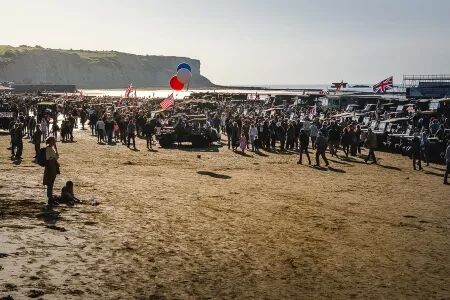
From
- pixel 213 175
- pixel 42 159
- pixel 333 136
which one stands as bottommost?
pixel 213 175

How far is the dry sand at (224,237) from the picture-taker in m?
7.25

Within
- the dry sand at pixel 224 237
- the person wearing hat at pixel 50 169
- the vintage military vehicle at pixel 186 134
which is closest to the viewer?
the dry sand at pixel 224 237

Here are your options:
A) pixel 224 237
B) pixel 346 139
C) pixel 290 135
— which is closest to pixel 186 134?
pixel 290 135

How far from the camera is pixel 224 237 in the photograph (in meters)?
9.86

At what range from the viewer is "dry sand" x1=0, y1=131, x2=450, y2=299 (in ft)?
23.8

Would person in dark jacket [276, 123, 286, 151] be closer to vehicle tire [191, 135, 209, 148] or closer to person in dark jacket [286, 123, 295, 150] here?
person in dark jacket [286, 123, 295, 150]

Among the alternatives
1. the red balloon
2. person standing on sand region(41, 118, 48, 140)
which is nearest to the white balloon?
the red balloon

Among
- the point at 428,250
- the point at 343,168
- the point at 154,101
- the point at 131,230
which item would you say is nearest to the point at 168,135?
the point at 343,168

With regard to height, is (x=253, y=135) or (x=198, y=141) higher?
(x=253, y=135)

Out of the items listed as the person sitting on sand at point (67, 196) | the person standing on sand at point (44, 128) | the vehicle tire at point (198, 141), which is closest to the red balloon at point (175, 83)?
the vehicle tire at point (198, 141)

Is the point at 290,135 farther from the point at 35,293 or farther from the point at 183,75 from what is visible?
the point at 35,293

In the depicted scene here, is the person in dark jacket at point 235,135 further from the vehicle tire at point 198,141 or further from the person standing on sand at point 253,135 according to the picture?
the vehicle tire at point 198,141

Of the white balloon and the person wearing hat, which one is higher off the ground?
the white balloon

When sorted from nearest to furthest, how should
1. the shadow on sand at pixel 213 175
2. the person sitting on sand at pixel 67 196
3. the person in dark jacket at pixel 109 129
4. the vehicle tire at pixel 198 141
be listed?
the person sitting on sand at pixel 67 196, the shadow on sand at pixel 213 175, the vehicle tire at pixel 198 141, the person in dark jacket at pixel 109 129
